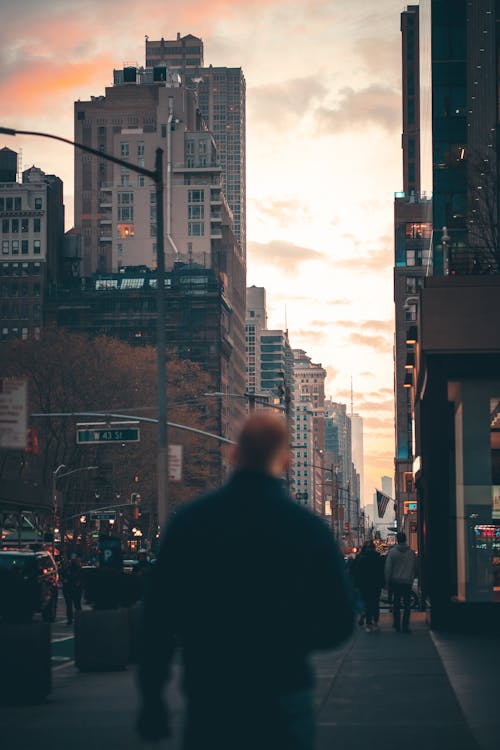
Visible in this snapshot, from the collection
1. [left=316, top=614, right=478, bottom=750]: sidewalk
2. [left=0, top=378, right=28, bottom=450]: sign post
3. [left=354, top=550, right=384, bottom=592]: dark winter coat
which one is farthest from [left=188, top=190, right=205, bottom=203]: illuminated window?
[left=0, top=378, right=28, bottom=450]: sign post

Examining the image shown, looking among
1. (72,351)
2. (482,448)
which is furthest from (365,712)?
(72,351)

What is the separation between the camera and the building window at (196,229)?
196750mm

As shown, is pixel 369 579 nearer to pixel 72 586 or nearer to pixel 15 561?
pixel 72 586

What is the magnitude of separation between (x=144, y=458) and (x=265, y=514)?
80016mm

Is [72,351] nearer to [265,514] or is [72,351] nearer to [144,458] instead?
[144,458]

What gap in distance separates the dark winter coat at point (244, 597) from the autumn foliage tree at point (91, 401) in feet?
203

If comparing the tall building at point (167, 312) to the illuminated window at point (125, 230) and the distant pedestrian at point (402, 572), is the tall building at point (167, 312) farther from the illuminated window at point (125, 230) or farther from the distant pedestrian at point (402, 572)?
the distant pedestrian at point (402, 572)

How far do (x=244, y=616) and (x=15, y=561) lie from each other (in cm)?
3218

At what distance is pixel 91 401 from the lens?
7712cm

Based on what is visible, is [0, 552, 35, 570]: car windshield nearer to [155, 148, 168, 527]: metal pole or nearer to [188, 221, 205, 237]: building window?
[155, 148, 168, 527]: metal pole

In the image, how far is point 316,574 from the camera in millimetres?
5246

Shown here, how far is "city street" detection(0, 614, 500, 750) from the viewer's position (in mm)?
12414

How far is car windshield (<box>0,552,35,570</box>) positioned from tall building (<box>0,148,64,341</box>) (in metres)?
142

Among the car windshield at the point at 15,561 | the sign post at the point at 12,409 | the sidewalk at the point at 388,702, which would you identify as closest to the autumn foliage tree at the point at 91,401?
the car windshield at the point at 15,561
